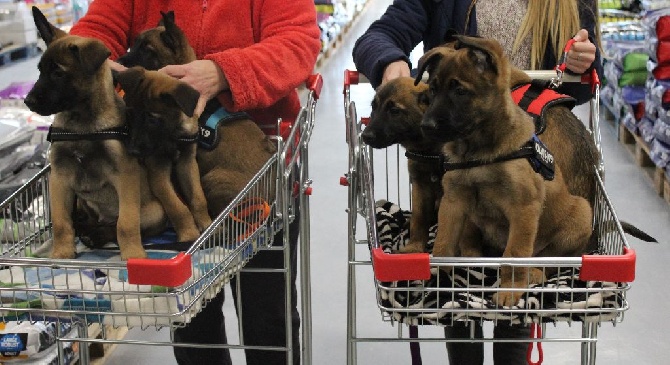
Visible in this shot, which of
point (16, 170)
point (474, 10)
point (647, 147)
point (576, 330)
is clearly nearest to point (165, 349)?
point (16, 170)

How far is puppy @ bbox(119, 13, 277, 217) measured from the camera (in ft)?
5.28

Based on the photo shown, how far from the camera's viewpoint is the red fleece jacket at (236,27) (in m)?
1.80

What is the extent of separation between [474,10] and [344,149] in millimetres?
3406

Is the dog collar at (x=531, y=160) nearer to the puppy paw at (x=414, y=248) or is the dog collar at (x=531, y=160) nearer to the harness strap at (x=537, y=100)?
the harness strap at (x=537, y=100)

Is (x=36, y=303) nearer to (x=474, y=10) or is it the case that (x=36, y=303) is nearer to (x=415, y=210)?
(x=415, y=210)

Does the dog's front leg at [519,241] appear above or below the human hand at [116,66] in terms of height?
below

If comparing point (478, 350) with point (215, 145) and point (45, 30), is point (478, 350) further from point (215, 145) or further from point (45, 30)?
point (45, 30)

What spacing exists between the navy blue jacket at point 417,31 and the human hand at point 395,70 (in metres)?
0.02

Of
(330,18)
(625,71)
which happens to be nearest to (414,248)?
(625,71)

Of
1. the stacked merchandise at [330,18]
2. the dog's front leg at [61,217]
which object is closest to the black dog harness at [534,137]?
the dog's front leg at [61,217]

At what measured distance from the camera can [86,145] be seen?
1.47 metres

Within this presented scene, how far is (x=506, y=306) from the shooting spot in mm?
1447

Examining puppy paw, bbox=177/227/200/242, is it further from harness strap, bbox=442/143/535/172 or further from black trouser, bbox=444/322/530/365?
black trouser, bbox=444/322/530/365

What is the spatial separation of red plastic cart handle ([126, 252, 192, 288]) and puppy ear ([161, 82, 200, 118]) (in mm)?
286
